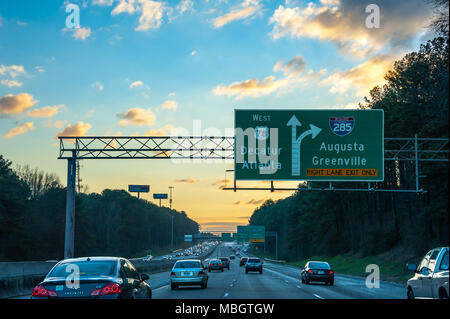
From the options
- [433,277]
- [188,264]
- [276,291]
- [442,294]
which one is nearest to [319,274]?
[276,291]

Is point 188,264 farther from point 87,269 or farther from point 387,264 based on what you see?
point 387,264

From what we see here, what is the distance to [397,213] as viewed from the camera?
3009 inches

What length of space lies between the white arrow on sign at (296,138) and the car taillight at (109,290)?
2233 cm

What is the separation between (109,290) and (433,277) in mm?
9387

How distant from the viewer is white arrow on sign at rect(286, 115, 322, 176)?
1345 inches

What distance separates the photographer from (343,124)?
34.7 m

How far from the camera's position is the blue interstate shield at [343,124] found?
34.4 m

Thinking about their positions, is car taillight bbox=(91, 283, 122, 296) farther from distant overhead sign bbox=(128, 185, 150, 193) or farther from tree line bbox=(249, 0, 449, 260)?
distant overhead sign bbox=(128, 185, 150, 193)

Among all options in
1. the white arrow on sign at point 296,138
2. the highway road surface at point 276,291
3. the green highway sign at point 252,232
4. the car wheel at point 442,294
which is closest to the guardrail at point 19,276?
the highway road surface at point 276,291

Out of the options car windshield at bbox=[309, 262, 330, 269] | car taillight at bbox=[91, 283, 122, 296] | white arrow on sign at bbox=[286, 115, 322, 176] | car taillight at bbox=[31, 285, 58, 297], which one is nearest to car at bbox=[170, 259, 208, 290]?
white arrow on sign at bbox=[286, 115, 322, 176]

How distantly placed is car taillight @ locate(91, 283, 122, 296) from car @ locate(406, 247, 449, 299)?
8.49 metres

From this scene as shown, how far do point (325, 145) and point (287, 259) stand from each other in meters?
131

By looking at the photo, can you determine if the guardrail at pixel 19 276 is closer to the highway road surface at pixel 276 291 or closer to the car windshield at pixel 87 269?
the highway road surface at pixel 276 291

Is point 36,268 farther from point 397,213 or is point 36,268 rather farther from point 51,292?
point 397,213
